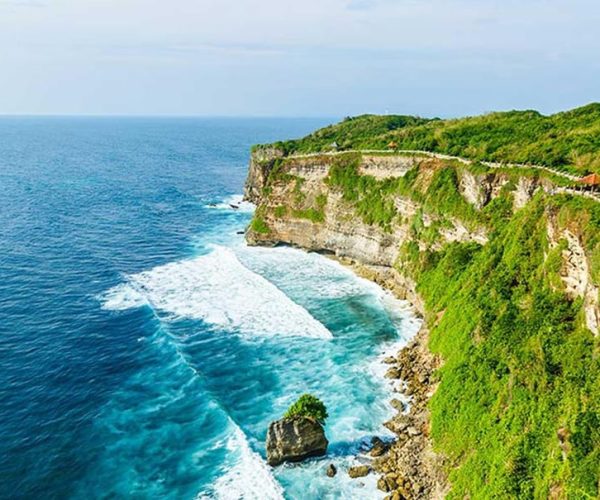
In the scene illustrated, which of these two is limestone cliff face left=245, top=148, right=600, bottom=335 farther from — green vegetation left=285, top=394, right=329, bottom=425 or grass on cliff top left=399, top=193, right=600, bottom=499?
green vegetation left=285, top=394, right=329, bottom=425

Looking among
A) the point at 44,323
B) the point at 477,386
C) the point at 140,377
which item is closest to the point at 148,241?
the point at 44,323

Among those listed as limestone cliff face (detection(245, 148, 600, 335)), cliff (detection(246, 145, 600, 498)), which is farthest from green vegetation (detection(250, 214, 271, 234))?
cliff (detection(246, 145, 600, 498))

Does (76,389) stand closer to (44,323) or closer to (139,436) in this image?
(139,436)

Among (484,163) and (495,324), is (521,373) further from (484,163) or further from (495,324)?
(484,163)

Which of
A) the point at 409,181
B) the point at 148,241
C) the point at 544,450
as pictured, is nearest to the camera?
the point at 544,450

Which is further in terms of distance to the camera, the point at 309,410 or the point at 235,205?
the point at 235,205

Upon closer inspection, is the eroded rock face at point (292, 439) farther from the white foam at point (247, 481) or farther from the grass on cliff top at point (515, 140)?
the grass on cliff top at point (515, 140)

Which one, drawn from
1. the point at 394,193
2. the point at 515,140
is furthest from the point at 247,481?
the point at 515,140
